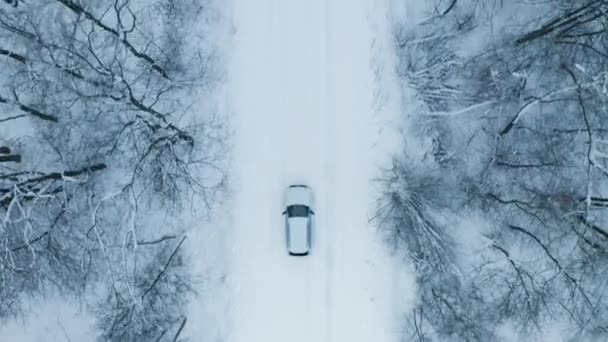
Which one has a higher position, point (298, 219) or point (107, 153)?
point (107, 153)

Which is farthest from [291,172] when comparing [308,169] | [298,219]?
[298,219]

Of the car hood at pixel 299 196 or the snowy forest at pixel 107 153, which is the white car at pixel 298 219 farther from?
the snowy forest at pixel 107 153

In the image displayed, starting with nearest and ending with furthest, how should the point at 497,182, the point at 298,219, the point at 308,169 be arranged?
the point at 298,219, the point at 497,182, the point at 308,169

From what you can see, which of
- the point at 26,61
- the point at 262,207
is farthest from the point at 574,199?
the point at 26,61

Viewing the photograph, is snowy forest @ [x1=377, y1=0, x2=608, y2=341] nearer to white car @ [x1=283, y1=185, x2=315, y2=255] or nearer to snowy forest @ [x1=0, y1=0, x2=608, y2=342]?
snowy forest @ [x1=0, y1=0, x2=608, y2=342]

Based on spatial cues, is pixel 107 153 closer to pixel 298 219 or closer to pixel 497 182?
pixel 298 219

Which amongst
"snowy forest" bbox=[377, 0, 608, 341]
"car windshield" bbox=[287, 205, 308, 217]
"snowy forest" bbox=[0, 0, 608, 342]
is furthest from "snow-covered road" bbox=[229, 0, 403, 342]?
"snowy forest" bbox=[377, 0, 608, 341]
